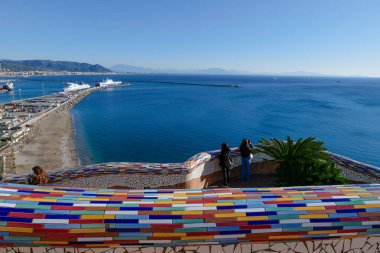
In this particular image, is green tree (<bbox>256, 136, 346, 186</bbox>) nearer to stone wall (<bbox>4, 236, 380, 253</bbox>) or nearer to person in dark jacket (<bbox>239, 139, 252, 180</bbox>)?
person in dark jacket (<bbox>239, 139, 252, 180</bbox>)

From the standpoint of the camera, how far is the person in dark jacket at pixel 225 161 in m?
7.76

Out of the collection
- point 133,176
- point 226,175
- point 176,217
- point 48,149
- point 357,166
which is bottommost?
point 48,149

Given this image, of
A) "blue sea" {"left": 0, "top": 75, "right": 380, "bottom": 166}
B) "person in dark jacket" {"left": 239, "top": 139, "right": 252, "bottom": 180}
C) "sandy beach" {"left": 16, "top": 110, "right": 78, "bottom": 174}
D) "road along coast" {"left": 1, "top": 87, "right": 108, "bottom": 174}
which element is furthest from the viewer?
"blue sea" {"left": 0, "top": 75, "right": 380, "bottom": 166}

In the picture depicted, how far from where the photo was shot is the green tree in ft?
22.9

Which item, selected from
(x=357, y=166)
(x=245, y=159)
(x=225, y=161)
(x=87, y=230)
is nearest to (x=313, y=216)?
(x=87, y=230)

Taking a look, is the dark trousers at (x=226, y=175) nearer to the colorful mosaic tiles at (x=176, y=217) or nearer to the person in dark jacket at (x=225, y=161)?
the person in dark jacket at (x=225, y=161)

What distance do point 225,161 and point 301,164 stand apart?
2083 millimetres

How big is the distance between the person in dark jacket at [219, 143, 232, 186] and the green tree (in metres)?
1.39

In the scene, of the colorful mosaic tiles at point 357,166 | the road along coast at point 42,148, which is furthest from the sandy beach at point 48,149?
the colorful mosaic tiles at point 357,166

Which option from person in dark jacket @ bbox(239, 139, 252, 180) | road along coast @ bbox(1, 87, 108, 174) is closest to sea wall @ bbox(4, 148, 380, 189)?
person in dark jacket @ bbox(239, 139, 252, 180)

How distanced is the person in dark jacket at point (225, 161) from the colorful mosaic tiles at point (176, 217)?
390 centimetres

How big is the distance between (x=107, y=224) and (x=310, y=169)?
19.0 feet

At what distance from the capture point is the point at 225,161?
7758mm

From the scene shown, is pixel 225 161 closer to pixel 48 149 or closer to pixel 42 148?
pixel 48 149
